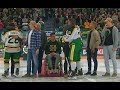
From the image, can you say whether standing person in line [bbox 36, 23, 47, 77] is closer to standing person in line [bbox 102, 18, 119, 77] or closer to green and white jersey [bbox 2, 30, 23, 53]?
green and white jersey [bbox 2, 30, 23, 53]

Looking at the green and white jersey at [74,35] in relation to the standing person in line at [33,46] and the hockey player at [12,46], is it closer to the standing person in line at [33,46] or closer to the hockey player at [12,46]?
the standing person in line at [33,46]

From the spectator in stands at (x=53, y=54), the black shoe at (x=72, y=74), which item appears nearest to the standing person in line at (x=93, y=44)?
the black shoe at (x=72, y=74)

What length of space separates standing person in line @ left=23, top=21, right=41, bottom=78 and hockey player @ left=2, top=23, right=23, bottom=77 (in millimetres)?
285

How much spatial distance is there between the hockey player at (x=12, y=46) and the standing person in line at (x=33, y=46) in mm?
285

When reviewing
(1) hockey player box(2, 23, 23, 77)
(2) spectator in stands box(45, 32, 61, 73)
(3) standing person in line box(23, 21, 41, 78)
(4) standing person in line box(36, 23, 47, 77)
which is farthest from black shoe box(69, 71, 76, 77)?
(1) hockey player box(2, 23, 23, 77)

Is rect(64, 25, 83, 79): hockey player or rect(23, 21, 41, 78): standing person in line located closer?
rect(23, 21, 41, 78): standing person in line

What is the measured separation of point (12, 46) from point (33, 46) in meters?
0.59

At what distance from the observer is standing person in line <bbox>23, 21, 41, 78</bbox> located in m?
12.4

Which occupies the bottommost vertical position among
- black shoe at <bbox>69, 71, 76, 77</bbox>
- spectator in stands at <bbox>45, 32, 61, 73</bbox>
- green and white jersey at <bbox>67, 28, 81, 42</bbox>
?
black shoe at <bbox>69, 71, 76, 77</bbox>

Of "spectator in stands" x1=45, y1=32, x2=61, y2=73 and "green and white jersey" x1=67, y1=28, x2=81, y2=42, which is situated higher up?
"green and white jersey" x1=67, y1=28, x2=81, y2=42

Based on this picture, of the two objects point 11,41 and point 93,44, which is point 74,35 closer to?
point 93,44

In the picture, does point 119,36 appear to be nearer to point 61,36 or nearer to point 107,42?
point 107,42
